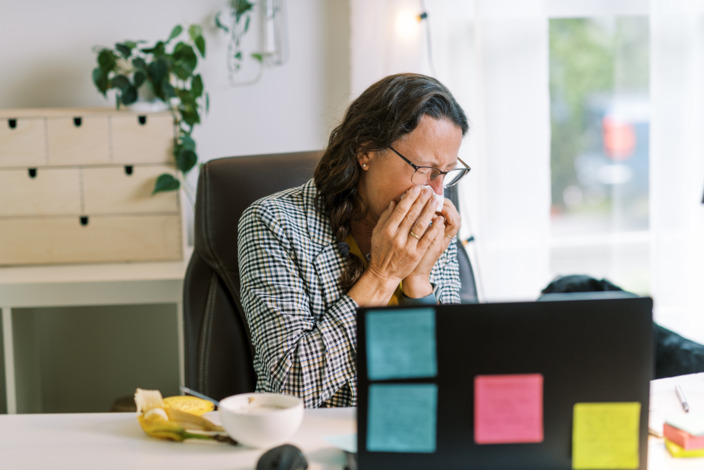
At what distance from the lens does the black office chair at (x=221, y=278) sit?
1378 mm

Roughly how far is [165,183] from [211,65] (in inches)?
18.4

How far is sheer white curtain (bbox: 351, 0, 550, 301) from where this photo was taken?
2336 millimetres

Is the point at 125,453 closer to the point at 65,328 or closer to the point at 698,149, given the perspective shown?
the point at 65,328

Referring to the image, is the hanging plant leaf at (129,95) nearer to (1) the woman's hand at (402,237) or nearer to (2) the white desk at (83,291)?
(2) the white desk at (83,291)

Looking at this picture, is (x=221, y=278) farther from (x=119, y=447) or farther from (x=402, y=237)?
(x=119, y=447)

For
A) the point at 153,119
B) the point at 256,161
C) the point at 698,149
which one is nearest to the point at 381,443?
the point at 256,161

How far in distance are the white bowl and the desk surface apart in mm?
25

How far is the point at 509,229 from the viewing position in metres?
2.43

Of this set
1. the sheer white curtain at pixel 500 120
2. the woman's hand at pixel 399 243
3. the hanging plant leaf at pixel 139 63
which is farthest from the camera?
the sheer white curtain at pixel 500 120

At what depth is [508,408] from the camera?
0.69 metres

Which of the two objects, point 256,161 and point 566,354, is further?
point 256,161

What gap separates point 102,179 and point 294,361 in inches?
46.6

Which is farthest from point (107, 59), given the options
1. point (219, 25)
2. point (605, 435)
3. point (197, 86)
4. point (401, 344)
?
point (605, 435)

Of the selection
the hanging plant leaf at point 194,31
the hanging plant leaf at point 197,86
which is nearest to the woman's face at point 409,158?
the hanging plant leaf at point 197,86
